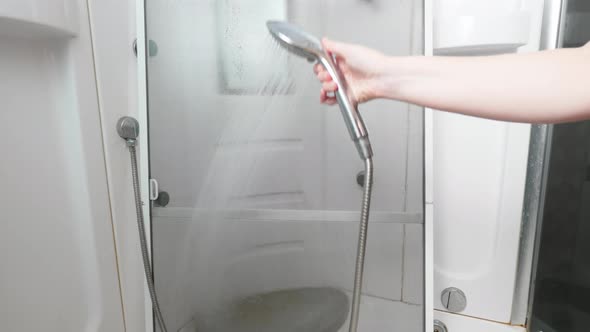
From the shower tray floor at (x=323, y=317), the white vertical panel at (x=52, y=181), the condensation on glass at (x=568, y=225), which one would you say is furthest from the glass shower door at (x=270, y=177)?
the condensation on glass at (x=568, y=225)

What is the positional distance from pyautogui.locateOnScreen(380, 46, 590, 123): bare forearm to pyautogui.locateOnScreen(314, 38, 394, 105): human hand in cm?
3

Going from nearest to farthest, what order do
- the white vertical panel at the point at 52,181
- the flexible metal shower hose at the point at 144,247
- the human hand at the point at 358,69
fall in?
the human hand at the point at 358,69
the white vertical panel at the point at 52,181
the flexible metal shower hose at the point at 144,247

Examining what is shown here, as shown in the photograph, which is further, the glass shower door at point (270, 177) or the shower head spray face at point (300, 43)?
the glass shower door at point (270, 177)

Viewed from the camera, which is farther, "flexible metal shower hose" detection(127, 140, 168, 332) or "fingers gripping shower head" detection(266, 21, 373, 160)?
"flexible metal shower hose" detection(127, 140, 168, 332)

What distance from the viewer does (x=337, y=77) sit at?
483 mm

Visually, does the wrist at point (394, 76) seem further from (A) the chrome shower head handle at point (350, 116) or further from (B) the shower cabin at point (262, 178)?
(B) the shower cabin at point (262, 178)

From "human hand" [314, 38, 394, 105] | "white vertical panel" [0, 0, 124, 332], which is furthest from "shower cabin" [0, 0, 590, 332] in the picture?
"human hand" [314, 38, 394, 105]

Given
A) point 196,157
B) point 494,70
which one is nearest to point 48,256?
point 196,157

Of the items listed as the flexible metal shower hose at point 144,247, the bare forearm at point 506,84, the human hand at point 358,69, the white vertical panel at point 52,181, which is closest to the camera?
the bare forearm at point 506,84

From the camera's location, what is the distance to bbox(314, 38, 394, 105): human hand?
525 millimetres

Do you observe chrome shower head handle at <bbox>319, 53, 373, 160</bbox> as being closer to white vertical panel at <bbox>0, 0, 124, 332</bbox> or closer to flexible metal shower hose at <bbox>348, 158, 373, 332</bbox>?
flexible metal shower hose at <bbox>348, 158, 373, 332</bbox>

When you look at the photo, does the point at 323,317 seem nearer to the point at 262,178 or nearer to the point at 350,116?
the point at 262,178

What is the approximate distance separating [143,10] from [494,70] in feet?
2.44

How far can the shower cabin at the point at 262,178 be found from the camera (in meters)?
0.70
